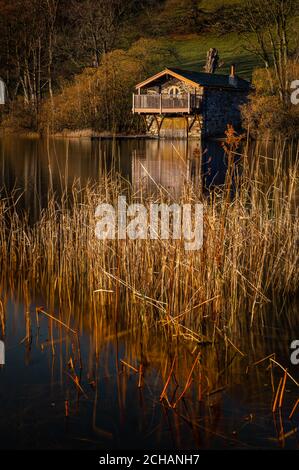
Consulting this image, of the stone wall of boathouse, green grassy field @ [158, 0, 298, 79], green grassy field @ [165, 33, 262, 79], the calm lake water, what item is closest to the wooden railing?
the stone wall of boathouse

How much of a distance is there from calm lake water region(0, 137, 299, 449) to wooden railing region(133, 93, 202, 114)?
3270cm

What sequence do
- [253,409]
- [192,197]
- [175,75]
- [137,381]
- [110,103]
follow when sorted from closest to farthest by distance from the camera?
[253,409]
[137,381]
[192,197]
[175,75]
[110,103]

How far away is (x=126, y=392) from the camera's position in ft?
20.4

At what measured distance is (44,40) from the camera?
5334 cm

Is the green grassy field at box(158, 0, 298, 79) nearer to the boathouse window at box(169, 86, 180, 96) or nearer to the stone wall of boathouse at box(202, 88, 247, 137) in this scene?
the stone wall of boathouse at box(202, 88, 247, 137)

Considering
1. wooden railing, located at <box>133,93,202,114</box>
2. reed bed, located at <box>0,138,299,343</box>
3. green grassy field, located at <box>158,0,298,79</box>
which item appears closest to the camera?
reed bed, located at <box>0,138,299,343</box>

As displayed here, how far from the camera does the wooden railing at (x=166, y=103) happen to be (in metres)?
40.2

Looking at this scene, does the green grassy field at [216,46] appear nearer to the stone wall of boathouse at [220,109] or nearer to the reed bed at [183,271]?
the stone wall of boathouse at [220,109]

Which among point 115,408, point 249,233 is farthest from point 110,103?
point 115,408

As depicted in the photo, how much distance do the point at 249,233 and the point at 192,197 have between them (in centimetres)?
155

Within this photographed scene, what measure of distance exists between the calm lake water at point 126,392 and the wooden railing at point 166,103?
3270cm

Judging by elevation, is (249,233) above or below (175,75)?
below

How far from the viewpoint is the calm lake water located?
5.46 m
